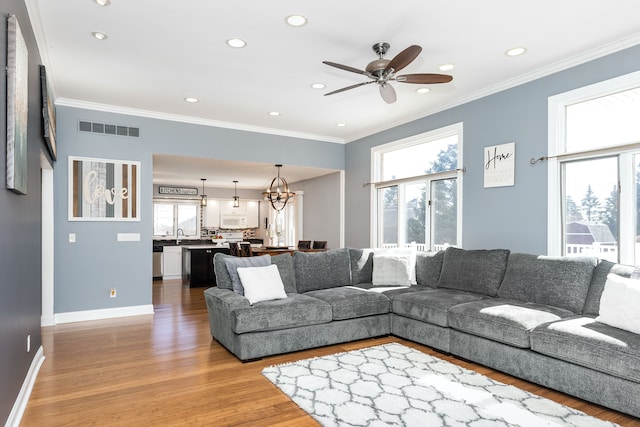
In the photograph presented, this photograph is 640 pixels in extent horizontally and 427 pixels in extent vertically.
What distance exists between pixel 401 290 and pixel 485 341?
4.34 feet

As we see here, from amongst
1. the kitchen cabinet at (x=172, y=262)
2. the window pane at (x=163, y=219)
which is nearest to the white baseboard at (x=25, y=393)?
the kitchen cabinet at (x=172, y=262)

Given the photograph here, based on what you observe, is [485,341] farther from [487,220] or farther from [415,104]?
[415,104]

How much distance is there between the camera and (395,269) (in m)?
4.94

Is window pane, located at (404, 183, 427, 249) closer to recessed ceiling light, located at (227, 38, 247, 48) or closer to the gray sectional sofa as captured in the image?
the gray sectional sofa

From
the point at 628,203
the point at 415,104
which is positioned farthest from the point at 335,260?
the point at 628,203

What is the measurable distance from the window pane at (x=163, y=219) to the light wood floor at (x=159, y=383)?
653 centimetres

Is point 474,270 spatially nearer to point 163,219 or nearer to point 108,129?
point 108,129

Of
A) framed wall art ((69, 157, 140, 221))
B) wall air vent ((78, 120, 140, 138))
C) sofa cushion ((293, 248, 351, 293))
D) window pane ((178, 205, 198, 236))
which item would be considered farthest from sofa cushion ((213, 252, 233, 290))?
window pane ((178, 205, 198, 236))

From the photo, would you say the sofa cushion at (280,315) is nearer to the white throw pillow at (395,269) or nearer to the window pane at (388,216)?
the white throw pillow at (395,269)

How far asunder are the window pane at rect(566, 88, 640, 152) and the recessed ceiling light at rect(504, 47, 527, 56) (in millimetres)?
826

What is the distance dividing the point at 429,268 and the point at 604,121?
2332 millimetres

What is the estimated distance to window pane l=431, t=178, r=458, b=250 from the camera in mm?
5309

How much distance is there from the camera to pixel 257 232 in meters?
12.9

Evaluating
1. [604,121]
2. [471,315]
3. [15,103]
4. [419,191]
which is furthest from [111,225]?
[604,121]
